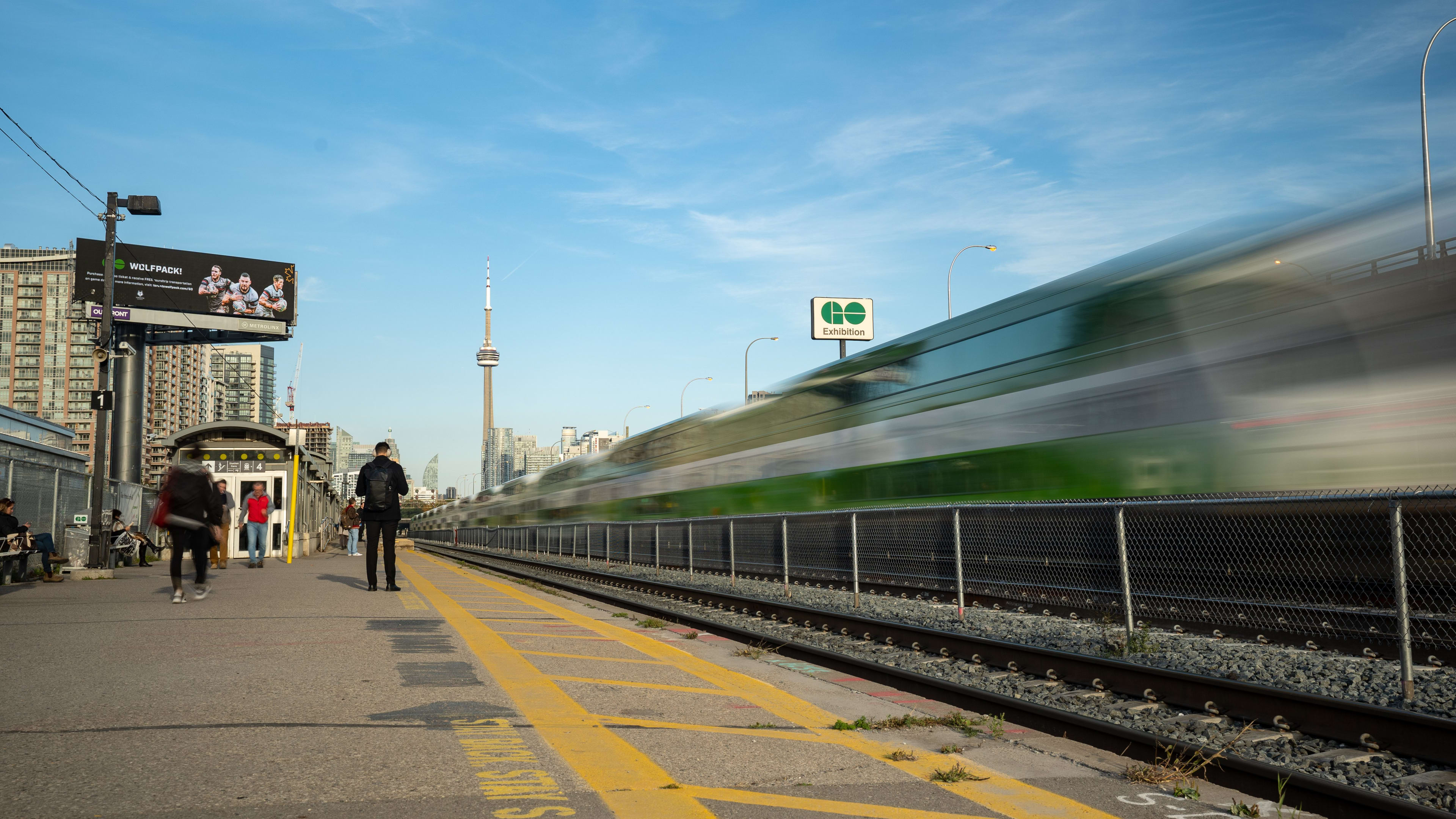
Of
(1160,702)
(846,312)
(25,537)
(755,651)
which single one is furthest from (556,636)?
(846,312)

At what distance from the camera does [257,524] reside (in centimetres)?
2070

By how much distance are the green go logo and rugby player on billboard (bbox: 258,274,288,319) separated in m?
34.7

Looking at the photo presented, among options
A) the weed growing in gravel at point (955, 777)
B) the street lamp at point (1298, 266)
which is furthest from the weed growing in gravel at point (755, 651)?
the street lamp at point (1298, 266)

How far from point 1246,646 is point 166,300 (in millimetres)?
55001

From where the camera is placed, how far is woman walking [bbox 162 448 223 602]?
11.0 m

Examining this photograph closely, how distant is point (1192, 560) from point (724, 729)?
479 cm

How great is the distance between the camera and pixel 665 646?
29.9 ft

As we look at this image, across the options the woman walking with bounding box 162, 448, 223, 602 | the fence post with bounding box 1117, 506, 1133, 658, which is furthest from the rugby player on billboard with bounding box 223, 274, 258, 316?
the fence post with bounding box 1117, 506, 1133, 658

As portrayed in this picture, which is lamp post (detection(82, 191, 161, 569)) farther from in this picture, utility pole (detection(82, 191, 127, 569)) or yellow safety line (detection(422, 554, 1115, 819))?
yellow safety line (detection(422, 554, 1115, 819))

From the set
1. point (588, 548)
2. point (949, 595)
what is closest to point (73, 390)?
point (588, 548)

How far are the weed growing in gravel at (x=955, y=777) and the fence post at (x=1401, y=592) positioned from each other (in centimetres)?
270

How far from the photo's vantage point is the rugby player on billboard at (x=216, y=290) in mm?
52406

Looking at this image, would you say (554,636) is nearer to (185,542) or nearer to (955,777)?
(185,542)

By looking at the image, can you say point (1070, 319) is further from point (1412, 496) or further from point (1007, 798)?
point (1007, 798)
